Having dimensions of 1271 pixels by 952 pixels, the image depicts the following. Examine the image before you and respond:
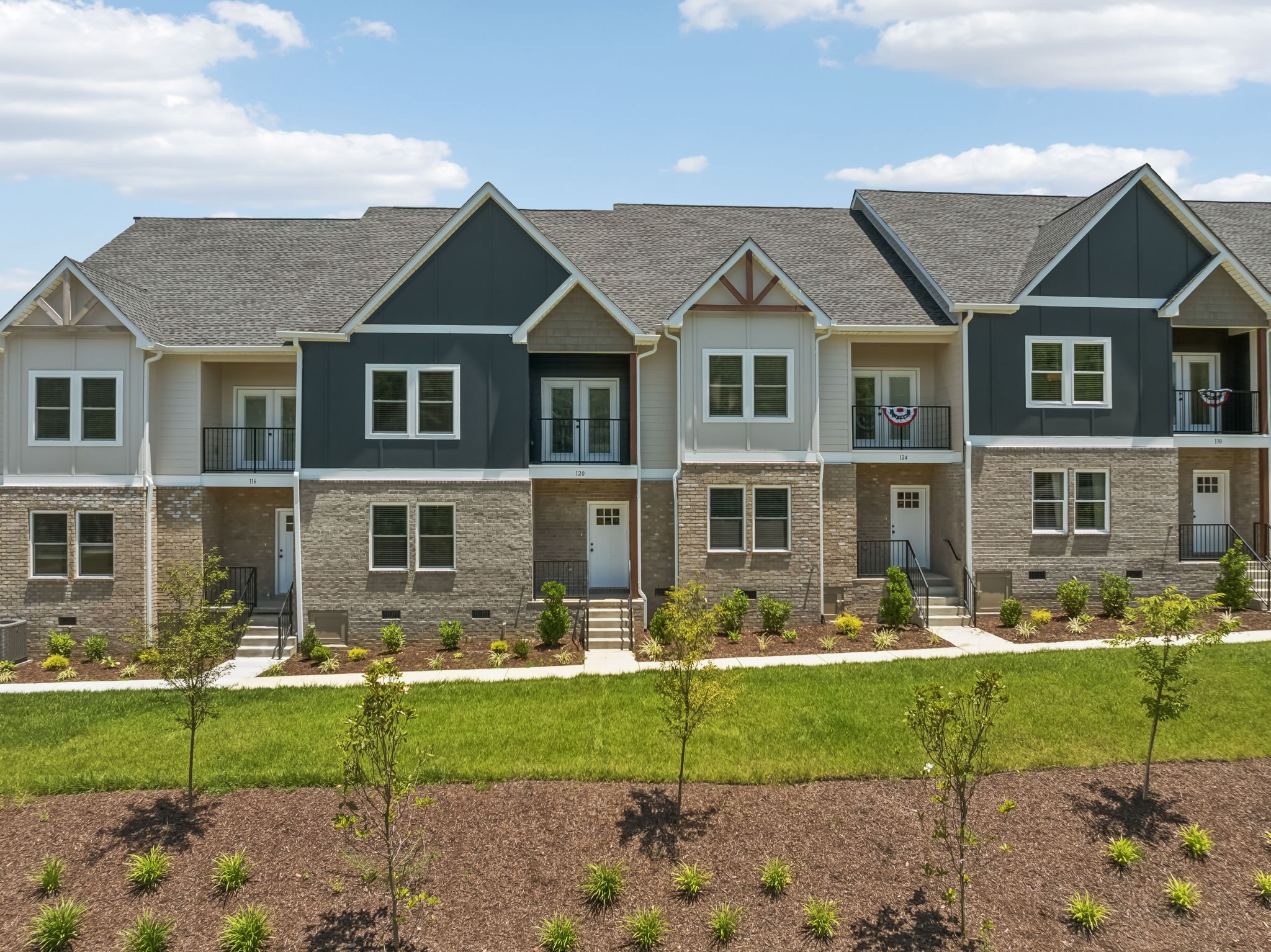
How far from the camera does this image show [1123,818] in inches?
390

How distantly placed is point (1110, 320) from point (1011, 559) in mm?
6714

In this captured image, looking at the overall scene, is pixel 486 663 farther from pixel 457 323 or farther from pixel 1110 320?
pixel 1110 320

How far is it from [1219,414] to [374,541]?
74.6 feet

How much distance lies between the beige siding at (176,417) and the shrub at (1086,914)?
19.6 meters

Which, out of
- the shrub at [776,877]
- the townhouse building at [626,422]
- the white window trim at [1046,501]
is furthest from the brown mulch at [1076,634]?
the shrub at [776,877]

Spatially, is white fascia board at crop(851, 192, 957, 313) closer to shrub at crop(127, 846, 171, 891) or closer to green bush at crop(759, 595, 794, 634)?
green bush at crop(759, 595, 794, 634)

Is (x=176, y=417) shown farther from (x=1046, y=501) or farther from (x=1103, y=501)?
(x=1103, y=501)

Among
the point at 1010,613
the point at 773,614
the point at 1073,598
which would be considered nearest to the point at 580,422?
the point at 773,614

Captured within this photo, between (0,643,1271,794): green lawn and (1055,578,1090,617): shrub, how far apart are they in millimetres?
3814

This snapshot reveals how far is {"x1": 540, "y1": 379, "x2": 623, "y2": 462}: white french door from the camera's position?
20.2 m

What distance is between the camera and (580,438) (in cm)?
2031

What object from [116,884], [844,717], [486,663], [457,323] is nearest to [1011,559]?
[844,717]

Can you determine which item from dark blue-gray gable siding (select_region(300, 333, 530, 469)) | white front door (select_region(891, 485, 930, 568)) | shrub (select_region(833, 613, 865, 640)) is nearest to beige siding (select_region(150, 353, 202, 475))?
dark blue-gray gable siding (select_region(300, 333, 530, 469))

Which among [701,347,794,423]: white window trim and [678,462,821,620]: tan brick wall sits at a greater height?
[701,347,794,423]: white window trim
